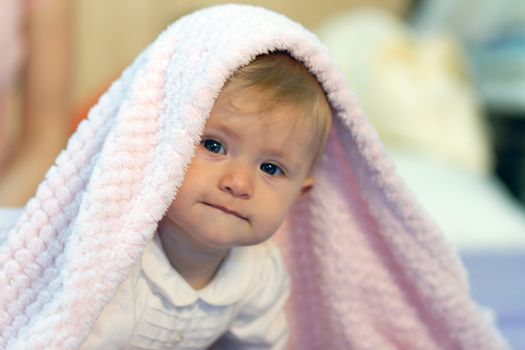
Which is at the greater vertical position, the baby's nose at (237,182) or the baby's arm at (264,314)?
the baby's nose at (237,182)

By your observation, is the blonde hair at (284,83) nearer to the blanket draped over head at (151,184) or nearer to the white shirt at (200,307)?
the blanket draped over head at (151,184)

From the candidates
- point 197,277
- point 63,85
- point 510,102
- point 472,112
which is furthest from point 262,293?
point 510,102

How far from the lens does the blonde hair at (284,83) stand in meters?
0.62

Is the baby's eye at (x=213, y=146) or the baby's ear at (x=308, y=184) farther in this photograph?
the baby's ear at (x=308, y=184)

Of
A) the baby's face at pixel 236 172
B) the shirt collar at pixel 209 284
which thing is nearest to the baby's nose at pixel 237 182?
the baby's face at pixel 236 172

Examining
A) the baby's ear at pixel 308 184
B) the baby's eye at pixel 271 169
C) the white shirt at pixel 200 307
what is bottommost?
the white shirt at pixel 200 307

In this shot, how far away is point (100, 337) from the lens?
0.63 m

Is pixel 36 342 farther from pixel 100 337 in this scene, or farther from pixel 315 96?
pixel 315 96

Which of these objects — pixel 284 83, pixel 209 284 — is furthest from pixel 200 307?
pixel 284 83

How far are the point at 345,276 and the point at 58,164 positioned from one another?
1.12ft

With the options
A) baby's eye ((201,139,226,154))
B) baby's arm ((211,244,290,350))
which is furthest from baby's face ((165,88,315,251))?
baby's arm ((211,244,290,350))

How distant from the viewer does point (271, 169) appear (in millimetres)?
662

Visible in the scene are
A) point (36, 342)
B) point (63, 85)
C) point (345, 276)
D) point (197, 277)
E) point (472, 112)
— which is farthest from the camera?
point (472, 112)

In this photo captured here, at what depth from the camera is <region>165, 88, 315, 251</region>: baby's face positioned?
621 millimetres
